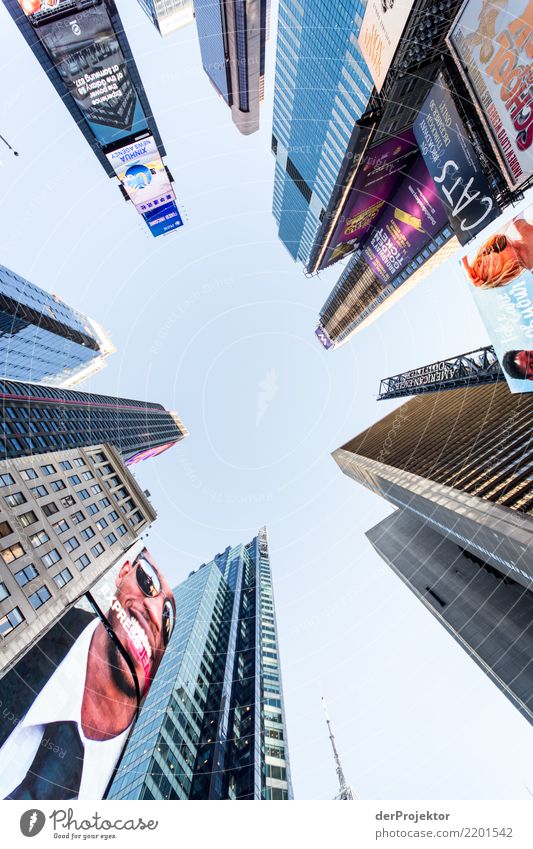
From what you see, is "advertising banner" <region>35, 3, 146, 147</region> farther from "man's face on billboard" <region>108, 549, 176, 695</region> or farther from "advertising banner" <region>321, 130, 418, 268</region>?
"advertising banner" <region>321, 130, 418, 268</region>

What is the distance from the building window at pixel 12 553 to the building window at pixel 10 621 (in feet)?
9.98

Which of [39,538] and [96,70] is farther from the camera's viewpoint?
[39,538]

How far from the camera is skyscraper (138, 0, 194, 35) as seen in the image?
83562mm

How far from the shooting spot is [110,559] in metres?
30.3

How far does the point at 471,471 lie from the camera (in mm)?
34062

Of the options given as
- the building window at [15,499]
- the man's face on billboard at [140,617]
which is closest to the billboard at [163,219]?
the building window at [15,499]

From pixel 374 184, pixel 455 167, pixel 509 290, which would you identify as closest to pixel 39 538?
pixel 509 290

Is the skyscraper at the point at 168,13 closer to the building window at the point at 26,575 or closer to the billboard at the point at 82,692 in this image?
the building window at the point at 26,575

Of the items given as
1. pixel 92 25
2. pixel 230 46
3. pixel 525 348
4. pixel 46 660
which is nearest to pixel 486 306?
pixel 525 348

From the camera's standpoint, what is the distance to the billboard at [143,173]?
17.9m

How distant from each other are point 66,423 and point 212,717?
55117 mm

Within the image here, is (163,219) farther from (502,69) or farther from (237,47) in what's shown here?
(237,47)

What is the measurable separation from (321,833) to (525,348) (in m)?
16.6

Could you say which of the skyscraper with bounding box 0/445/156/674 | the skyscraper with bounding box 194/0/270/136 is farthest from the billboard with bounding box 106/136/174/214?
the skyscraper with bounding box 194/0/270/136
